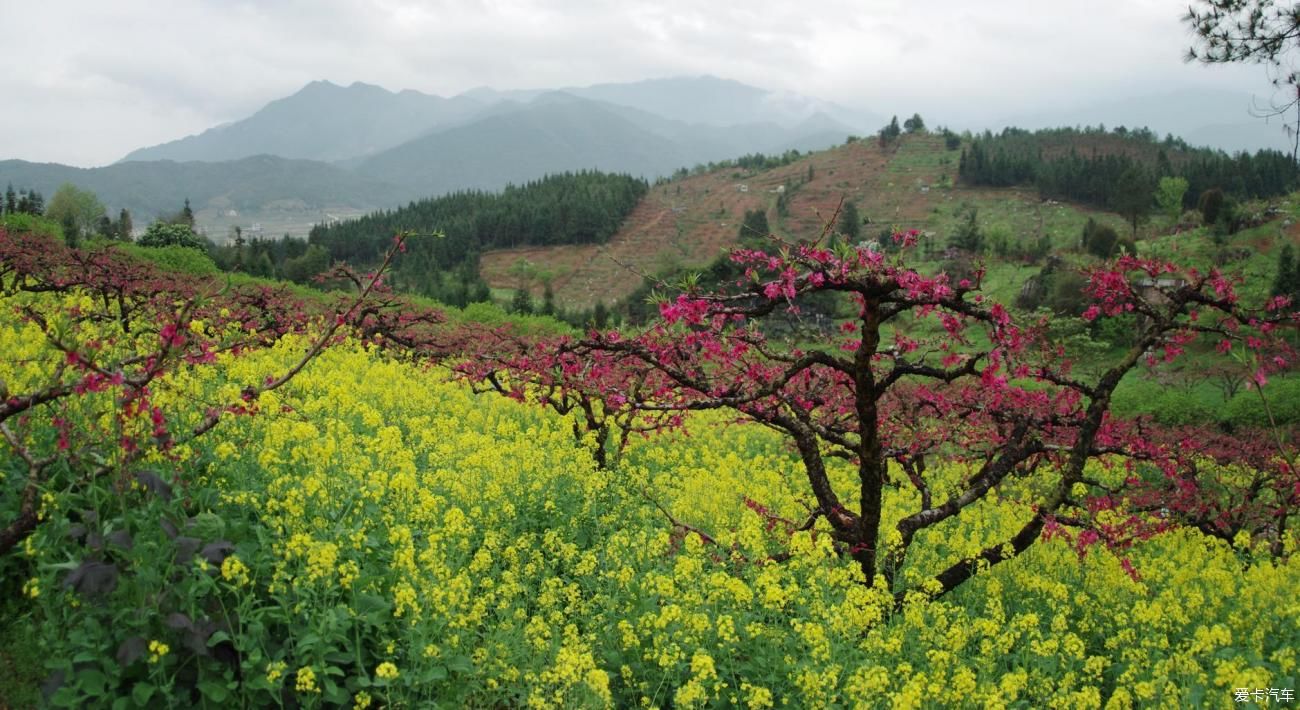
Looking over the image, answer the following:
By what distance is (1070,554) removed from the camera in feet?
31.7

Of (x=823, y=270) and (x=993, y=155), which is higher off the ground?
(x=993, y=155)

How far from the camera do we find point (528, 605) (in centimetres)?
744

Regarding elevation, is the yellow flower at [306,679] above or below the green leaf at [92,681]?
below

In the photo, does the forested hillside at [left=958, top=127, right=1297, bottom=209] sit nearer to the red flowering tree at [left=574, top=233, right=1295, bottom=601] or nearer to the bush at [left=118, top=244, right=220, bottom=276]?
the red flowering tree at [left=574, top=233, right=1295, bottom=601]

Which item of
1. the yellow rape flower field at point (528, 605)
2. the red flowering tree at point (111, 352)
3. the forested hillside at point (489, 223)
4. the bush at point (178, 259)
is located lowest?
the yellow rape flower field at point (528, 605)

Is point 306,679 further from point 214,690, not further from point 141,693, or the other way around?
point 141,693

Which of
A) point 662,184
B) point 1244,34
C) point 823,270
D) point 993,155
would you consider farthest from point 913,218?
point 823,270

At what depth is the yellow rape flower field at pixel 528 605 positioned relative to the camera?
4.92 metres

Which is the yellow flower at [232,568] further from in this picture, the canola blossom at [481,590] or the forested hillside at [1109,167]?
the forested hillside at [1109,167]

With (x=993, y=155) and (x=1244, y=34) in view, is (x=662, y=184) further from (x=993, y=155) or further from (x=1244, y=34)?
(x=1244, y=34)

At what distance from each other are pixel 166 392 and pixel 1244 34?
1432 centimetres

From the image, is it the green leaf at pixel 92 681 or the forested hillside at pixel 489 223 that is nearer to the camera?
the green leaf at pixel 92 681

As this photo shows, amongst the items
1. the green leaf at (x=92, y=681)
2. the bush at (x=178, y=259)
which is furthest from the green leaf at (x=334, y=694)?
the bush at (x=178, y=259)

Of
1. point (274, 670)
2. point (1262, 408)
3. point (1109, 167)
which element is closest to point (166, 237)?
point (274, 670)
